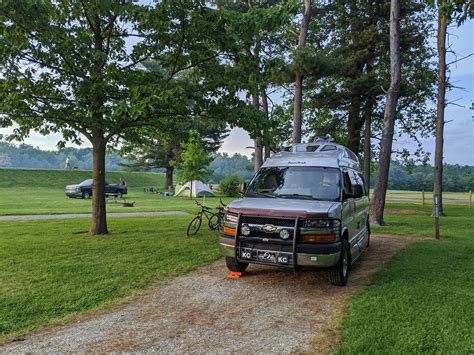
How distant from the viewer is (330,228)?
584 cm

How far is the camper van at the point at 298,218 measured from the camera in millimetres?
5809

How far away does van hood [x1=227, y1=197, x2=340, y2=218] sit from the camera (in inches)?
228

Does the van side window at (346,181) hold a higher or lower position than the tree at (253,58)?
lower

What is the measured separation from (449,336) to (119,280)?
505 cm

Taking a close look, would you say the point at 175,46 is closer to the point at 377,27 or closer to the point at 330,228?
the point at 330,228

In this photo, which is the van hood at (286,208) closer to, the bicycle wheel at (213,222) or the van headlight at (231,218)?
the van headlight at (231,218)

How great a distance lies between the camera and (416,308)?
515 centimetres

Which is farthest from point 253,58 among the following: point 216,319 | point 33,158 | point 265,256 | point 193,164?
point 33,158

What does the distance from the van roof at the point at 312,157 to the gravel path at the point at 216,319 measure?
2.12 m

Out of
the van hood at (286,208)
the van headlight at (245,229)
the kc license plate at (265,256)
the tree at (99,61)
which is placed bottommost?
the kc license plate at (265,256)

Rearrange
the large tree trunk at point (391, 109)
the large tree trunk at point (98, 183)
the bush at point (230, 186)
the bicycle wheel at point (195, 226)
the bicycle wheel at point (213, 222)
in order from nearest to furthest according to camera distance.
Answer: the large tree trunk at point (98, 183), the bicycle wheel at point (195, 226), the bicycle wheel at point (213, 222), the large tree trunk at point (391, 109), the bush at point (230, 186)

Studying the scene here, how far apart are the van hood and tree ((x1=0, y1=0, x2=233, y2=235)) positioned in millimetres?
3277

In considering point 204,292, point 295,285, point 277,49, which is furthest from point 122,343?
point 277,49

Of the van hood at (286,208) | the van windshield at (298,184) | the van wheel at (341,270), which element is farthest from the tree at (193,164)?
the van wheel at (341,270)
